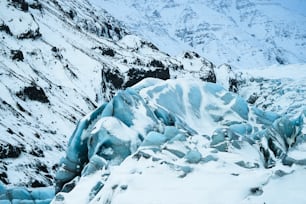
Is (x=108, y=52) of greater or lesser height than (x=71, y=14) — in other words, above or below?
above

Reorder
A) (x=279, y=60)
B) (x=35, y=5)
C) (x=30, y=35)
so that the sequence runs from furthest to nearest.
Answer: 1. (x=279, y=60)
2. (x=35, y=5)
3. (x=30, y=35)

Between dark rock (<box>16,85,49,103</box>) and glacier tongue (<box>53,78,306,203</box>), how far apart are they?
1545 cm

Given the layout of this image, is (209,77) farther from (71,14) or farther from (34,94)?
(34,94)

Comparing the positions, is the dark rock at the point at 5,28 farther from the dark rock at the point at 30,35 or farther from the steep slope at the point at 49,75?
the dark rock at the point at 30,35

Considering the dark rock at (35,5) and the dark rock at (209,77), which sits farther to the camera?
the dark rock at (209,77)

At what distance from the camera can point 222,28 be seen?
152 metres

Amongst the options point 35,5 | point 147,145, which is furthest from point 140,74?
point 147,145

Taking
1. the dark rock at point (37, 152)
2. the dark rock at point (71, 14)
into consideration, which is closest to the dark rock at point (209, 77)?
the dark rock at point (71, 14)

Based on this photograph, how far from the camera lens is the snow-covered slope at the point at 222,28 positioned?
439ft

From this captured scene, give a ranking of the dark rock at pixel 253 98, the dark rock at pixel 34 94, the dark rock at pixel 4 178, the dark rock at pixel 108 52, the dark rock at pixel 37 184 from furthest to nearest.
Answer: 1. the dark rock at pixel 108 52
2. the dark rock at pixel 253 98
3. the dark rock at pixel 34 94
4. the dark rock at pixel 37 184
5. the dark rock at pixel 4 178

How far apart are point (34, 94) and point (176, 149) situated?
19678 millimetres

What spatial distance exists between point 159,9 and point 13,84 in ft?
494

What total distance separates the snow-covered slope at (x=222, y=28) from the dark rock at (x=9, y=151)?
10575 centimetres

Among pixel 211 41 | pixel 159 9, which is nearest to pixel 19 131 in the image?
pixel 211 41
